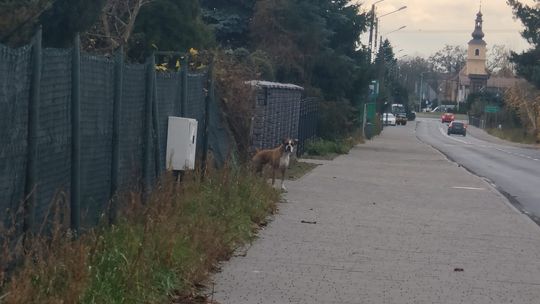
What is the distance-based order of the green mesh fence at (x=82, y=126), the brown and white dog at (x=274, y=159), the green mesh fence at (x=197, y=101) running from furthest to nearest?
the brown and white dog at (x=274, y=159) < the green mesh fence at (x=197, y=101) < the green mesh fence at (x=82, y=126)

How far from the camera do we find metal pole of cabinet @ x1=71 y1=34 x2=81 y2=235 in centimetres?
871

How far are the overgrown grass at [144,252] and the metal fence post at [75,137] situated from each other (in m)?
0.34

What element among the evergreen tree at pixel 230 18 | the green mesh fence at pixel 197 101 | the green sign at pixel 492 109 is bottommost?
the green sign at pixel 492 109

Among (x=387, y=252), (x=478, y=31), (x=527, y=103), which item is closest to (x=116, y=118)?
(x=387, y=252)

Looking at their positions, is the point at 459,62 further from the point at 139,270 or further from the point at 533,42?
the point at 139,270

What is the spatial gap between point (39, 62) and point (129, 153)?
129 inches

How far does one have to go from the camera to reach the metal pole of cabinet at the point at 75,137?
28.6ft

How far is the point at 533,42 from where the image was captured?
6950 cm

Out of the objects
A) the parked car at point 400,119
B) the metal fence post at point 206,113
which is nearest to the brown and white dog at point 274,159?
the metal fence post at point 206,113

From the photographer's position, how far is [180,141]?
489 inches

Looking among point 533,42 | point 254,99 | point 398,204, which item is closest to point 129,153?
point 398,204

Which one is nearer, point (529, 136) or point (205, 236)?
point (205, 236)

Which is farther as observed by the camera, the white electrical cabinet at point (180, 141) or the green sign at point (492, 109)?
the green sign at point (492, 109)

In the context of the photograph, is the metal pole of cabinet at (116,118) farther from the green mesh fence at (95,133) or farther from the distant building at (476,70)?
the distant building at (476,70)
